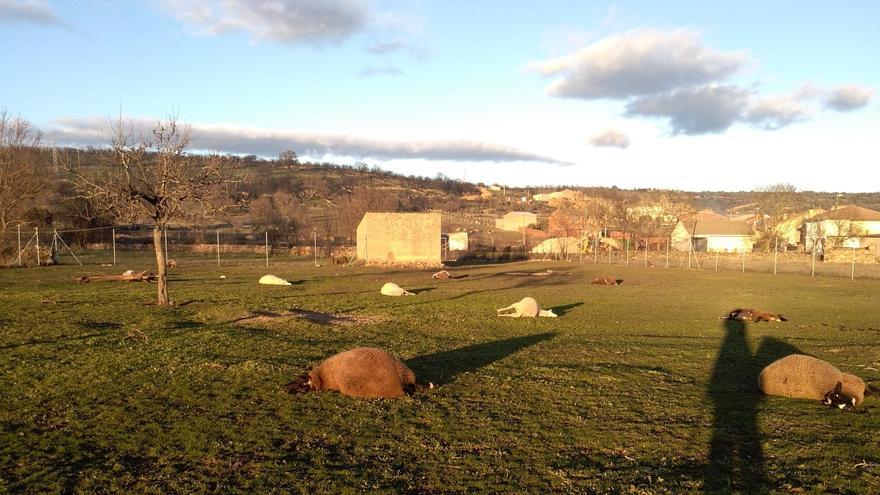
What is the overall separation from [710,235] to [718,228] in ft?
8.28

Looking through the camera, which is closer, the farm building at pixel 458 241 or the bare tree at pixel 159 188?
the bare tree at pixel 159 188

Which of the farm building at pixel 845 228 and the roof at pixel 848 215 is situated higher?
the roof at pixel 848 215

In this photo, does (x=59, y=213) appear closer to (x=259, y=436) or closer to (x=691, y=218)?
(x=259, y=436)

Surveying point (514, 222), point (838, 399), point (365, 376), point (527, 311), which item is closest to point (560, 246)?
point (514, 222)

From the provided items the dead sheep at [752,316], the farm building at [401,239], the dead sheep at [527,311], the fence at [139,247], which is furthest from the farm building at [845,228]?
the fence at [139,247]

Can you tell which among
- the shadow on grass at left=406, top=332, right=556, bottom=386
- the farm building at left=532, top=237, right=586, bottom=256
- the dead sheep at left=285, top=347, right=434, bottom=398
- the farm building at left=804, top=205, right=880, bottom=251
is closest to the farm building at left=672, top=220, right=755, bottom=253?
the farm building at left=804, top=205, right=880, bottom=251

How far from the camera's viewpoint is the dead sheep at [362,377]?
9.07 meters

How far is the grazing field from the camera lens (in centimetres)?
602

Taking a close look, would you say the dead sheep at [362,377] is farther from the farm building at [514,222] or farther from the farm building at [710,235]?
the farm building at [514,222]

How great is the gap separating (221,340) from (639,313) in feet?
47.3

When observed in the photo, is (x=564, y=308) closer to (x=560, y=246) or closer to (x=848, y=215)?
(x=560, y=246)

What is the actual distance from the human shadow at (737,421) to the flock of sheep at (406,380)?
501 mm

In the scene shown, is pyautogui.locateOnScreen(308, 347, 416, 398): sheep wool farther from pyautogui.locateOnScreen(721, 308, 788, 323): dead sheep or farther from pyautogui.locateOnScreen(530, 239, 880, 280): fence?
pyautogui.locateOnScreen(530, 239, 880, 280): fence

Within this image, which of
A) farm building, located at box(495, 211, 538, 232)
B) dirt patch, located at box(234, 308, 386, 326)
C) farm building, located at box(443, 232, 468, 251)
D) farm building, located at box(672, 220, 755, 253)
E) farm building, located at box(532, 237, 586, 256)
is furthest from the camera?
farm building, located at box(495, 211, 538, 232)
